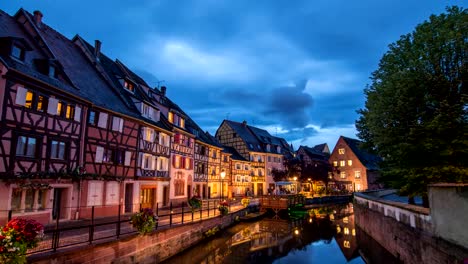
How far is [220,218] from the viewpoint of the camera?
26.3 meters

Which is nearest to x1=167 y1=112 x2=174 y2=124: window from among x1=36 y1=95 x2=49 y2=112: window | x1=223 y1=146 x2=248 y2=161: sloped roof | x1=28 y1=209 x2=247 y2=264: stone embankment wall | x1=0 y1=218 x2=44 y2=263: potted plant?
x1=28 y1=209 x2=247 y2=264: stone embankment wall

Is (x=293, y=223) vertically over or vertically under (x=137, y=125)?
under

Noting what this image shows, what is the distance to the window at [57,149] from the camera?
18078mm

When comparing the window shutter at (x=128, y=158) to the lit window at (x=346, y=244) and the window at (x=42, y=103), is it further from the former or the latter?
the lit window at (x=346, y=244)

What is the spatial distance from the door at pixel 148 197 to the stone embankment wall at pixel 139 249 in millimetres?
8213

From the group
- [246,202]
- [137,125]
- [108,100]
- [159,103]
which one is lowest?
[246,202]

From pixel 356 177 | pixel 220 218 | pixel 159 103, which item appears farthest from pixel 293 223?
pixel 356 177

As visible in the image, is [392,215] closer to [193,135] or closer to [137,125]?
[137,125]

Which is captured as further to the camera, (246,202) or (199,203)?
(246,202)

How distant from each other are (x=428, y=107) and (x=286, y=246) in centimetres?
1449

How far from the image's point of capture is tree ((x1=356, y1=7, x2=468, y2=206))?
13922 mm

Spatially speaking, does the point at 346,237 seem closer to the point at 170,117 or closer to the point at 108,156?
the point at 108,156

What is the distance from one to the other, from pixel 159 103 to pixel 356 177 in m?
52.1

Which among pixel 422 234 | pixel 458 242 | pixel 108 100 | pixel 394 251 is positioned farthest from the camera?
pixel 108 100
